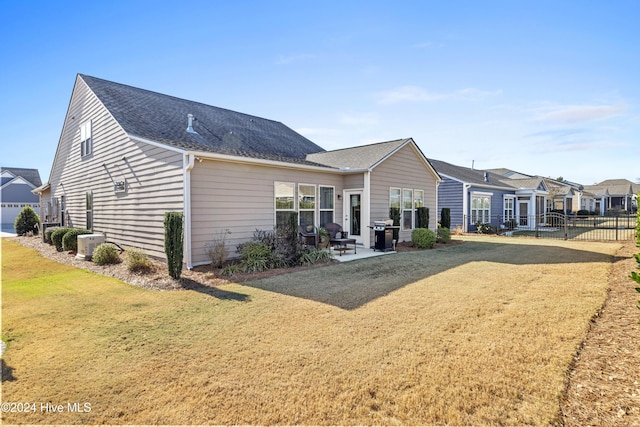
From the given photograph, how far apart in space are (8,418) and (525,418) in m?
4.00

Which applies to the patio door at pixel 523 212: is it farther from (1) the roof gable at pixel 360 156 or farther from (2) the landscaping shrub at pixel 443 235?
(1) the roof gable at pixel 360 156

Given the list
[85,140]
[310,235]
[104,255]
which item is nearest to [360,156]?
[310,235]

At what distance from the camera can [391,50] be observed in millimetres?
10891

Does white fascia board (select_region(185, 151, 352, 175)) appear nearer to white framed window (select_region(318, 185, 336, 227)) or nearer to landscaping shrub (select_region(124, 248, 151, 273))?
white framed window (select_region(318, 185, 336, 227))

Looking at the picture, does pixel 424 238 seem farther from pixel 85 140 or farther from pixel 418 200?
pixel 85 140

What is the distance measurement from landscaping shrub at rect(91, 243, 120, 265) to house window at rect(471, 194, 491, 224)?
63.6 ft

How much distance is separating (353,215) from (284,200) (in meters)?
3.29

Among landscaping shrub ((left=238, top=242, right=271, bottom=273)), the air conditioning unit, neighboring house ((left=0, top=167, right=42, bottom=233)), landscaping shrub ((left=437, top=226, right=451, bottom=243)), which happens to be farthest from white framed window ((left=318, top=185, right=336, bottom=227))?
neighboring house ((left=0, top=167, right=42, bottom=233))

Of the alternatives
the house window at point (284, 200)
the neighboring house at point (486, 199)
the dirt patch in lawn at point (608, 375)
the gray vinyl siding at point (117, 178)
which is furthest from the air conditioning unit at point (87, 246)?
the neighboring house at point (486, 199)

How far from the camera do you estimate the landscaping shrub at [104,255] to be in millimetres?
8789

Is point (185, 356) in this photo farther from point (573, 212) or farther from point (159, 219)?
point (573, 212)

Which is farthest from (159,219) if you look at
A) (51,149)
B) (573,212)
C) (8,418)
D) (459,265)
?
(573,212)

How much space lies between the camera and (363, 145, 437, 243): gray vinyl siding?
1203cm

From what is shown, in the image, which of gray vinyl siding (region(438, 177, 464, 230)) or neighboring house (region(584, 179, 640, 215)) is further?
neighboring house (region(584, 179, 640, 215))
